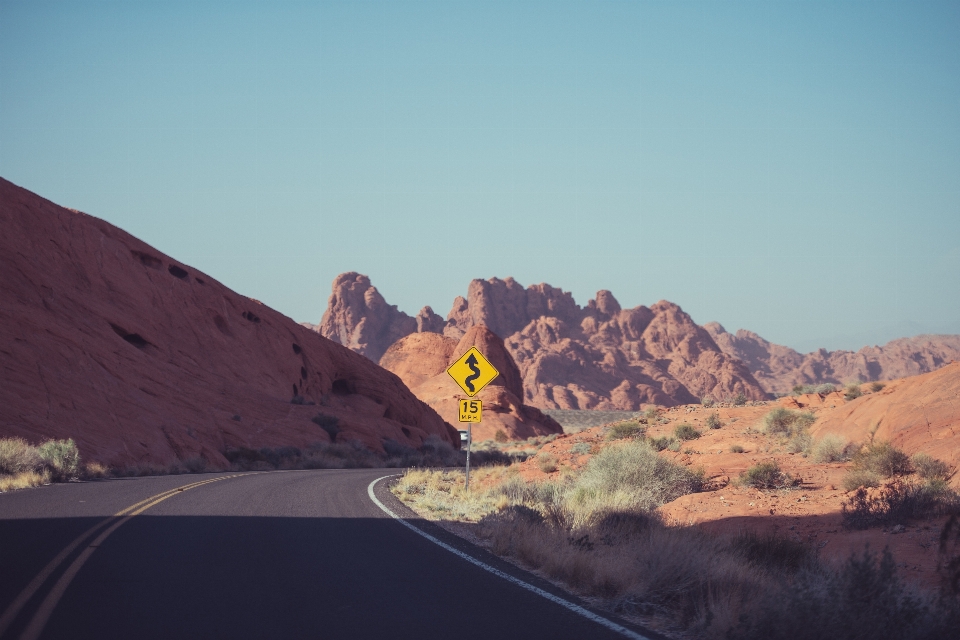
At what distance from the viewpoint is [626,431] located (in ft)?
116

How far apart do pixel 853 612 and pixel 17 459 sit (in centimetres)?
1873

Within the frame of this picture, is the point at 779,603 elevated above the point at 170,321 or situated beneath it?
situated beneath

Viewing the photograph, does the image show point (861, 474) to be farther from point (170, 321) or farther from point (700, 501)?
point (170, 321)

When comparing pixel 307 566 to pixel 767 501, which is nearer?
pixel 307 566

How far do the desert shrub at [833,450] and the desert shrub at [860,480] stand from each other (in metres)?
4.64

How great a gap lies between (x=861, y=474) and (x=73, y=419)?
78.4 feet

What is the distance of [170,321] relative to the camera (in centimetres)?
4300

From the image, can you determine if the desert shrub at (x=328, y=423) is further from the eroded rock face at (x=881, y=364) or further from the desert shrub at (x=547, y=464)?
the eroded rock face at (x=881, y=364)

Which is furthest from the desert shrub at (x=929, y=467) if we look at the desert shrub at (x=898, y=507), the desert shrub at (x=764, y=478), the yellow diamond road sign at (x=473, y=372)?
the yellow diamond road sign at (x=473, y=372)

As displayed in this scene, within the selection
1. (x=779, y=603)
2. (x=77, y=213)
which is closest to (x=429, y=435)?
(x=77, y=213)

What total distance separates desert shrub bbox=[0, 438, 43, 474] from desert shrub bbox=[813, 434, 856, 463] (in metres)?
19.4

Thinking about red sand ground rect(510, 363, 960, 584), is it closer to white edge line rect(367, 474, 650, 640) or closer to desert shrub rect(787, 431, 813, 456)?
desert shrub rect(787, 431, 813, 456)

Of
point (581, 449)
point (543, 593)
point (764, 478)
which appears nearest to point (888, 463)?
point (764, 478)

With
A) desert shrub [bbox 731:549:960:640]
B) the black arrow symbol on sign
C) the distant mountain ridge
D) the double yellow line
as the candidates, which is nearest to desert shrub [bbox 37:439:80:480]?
the double yellow line
